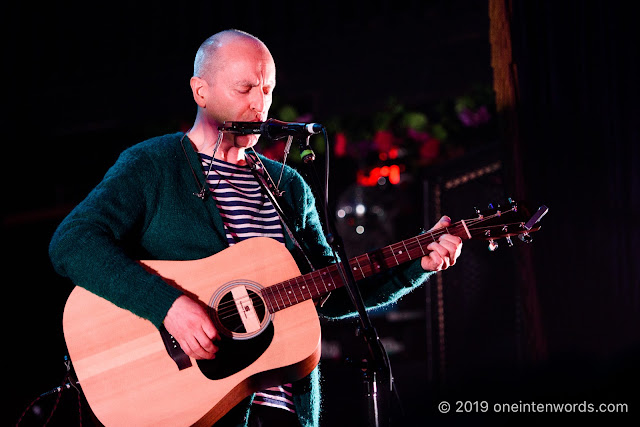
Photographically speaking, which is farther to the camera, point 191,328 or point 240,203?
point 240,203

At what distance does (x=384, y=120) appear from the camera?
5227 mm

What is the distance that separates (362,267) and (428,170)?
1709 mm

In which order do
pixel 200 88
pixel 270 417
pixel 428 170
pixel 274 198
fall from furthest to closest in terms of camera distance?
pixel 428 170
pixel 200 88
pixel 274 198
pixel 270 417

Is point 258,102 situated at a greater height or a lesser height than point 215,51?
lesser

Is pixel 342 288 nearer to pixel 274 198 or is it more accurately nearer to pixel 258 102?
pixel 274 198

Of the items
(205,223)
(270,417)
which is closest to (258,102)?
(205,223)

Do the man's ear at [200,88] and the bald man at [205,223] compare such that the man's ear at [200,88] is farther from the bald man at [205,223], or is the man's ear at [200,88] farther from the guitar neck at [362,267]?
the guitar neck at [362,267]

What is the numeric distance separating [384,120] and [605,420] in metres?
3.80

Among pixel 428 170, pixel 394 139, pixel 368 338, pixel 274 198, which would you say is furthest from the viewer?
pixel 394 139

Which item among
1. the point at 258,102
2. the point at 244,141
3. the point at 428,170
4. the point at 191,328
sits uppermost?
the point at 258,102

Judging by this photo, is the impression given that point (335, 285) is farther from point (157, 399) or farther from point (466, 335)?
point (466, 335)

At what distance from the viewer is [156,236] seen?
219 centimetres

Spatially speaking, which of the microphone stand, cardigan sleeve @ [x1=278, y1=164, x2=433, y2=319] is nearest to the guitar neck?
cardigan sleeve @ [x1=278, y1=164, x2=433, y2=319]

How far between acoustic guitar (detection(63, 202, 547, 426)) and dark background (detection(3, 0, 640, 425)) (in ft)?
1.93
